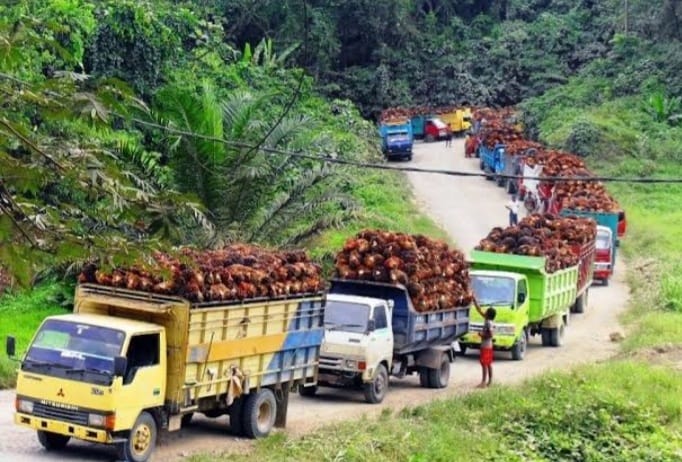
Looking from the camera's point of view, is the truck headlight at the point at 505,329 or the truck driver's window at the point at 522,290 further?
the truck driver's window at the point at 522,290

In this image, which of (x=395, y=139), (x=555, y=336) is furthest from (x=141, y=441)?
(x=395, y=139)

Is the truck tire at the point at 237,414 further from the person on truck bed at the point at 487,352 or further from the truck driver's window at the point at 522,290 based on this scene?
the truck driver's window at the point at 522,290

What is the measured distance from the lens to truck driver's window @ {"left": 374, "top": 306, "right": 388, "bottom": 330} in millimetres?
18141

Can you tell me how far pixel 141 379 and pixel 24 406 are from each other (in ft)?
4.36

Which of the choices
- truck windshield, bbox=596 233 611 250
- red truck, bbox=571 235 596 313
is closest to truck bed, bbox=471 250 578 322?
red truck, bbox=571 235 596 313

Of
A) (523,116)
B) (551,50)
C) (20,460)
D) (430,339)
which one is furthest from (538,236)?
(551,50)

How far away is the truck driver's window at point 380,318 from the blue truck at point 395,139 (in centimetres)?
4014

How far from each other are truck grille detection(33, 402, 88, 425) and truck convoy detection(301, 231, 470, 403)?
19.2 feet

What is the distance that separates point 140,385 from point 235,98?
11.5 m

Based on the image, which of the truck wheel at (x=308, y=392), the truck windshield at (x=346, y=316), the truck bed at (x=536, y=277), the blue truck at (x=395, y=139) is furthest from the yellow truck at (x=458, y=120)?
the truck windshield at (x=346, y=316)

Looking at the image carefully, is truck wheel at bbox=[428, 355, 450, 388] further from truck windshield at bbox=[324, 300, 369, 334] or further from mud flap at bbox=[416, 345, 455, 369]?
truck windshield at bbox=[324, 300, 369, 334]

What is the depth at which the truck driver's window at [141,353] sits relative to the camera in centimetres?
1298

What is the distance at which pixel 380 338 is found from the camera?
59.4ft

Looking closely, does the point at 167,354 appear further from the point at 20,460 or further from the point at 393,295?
the point at 393,295
